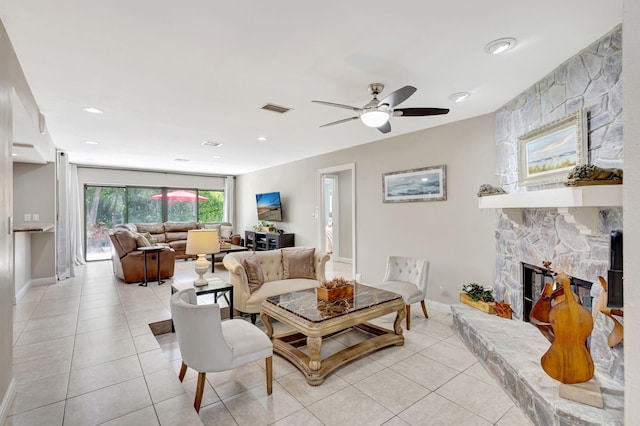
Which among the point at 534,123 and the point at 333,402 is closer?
the point at 333,402

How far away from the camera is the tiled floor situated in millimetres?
2031

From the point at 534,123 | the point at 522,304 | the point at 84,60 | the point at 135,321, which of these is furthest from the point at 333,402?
the point at 84,60

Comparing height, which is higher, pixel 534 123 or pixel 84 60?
pixel 84 60

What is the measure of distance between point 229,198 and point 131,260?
4477 millimetres

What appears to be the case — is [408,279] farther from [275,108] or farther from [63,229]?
[63,229]

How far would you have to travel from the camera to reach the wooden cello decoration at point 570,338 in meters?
1.86

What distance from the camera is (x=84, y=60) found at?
7.65ft

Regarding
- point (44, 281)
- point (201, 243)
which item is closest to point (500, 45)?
point (201, 243)

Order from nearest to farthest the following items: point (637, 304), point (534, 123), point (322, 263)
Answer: point (637, 304) → point (534, 123) → point (322, 263)

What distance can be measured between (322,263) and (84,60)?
3.23 meters

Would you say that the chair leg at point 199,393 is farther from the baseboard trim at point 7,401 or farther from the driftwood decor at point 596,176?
the driftwood decor at point 596,176

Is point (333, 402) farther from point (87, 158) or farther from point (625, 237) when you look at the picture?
point (87, 158)

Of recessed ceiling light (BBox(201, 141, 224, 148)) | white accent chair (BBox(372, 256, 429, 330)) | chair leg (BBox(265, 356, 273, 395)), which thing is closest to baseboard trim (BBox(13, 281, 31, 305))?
recessed ceiling light (BBox(201, 141, 224, 148))

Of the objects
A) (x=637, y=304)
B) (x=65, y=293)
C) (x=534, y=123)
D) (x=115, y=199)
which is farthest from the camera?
(x=115, y=199)
